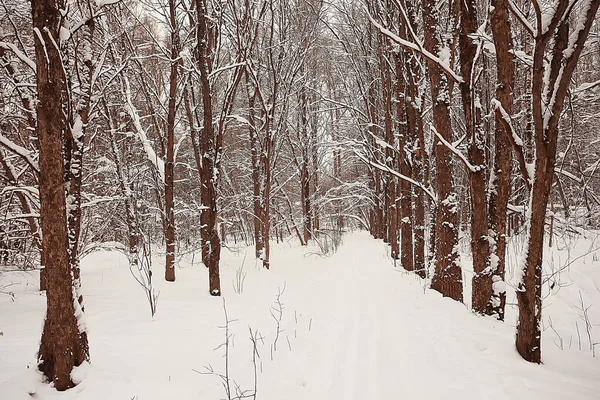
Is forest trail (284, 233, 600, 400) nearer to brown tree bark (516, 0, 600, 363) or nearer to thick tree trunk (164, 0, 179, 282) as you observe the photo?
brown tree bark (516, 0, 600, 363)

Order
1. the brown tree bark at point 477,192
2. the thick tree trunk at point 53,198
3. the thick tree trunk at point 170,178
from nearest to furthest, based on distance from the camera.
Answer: the thick tree trunk at point 53,198, the brown tree bark at point 477,192, the thick tree trunk at point 170,178

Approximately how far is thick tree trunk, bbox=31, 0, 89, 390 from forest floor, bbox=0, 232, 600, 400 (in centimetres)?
34

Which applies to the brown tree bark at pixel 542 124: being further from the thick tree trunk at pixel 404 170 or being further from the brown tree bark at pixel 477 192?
the thick tree trunk at pixel 404 170

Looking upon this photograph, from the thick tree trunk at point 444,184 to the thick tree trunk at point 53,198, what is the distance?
Result: 5.09 metres

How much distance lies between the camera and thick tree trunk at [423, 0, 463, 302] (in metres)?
5.48

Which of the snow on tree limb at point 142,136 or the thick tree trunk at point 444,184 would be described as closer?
the thick tree trunk at point 444,184

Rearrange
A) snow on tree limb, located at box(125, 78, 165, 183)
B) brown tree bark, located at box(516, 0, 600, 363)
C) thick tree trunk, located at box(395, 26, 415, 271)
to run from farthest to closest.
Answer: thick tree trunk, located at box(395, 26, 415, 271)
snow on tree limb, located at box(125, 78, 165, 183)
brown tree bark, located at box(516, 0, 600, 363)

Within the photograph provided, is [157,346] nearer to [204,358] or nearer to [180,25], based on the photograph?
[204,358]

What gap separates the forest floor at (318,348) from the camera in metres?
2.61

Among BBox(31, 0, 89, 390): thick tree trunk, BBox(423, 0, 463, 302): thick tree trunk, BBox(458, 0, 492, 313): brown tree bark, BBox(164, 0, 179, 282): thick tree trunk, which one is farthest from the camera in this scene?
BBox(164, 0, 179, 282): thick tree trunk

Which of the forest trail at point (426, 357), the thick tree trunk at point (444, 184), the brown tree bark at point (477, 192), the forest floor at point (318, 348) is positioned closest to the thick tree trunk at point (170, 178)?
the forest floor at point (318, 348)

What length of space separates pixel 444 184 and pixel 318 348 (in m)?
3.61

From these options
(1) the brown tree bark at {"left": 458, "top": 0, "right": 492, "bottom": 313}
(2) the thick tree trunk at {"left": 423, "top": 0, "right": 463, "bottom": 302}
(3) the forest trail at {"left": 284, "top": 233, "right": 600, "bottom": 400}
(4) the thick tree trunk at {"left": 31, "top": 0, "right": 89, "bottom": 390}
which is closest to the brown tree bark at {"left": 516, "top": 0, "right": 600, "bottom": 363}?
(3) the forest trail at {"left": 284, "top": 233, "right": 600, "bottom": 400}

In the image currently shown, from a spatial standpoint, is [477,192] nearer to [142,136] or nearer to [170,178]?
[142,136]
